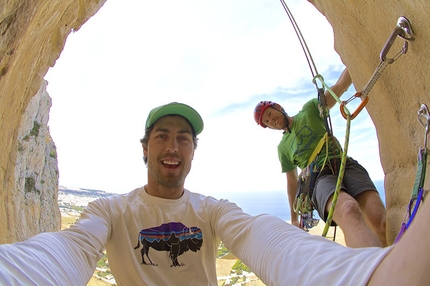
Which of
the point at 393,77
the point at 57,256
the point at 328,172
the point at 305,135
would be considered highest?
the point at 393,77

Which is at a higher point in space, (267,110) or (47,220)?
(267,110)

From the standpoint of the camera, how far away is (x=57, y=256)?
3.23ft

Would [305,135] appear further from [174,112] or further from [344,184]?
[174,112]

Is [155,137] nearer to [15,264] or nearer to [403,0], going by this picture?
[15,264]

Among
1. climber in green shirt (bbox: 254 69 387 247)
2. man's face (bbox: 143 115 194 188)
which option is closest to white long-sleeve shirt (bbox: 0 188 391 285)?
man's face (bbox: 143 115 194 188)

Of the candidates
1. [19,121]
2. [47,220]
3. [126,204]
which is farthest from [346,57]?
[47,220]

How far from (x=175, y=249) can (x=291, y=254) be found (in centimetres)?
88

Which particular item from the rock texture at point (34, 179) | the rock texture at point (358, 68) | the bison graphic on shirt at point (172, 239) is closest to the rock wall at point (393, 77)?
the rock texture at point (358, 68)

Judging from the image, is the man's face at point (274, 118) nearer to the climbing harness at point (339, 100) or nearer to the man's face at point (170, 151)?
the climbing harness at point (339, 100)

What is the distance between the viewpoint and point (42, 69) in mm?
2361

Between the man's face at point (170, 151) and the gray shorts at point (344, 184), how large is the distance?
112 cm

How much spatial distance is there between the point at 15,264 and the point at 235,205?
3.77 ft

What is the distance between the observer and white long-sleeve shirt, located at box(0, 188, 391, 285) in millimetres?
700

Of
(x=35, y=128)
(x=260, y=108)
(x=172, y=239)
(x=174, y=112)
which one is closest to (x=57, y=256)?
(x=172, y=239)
